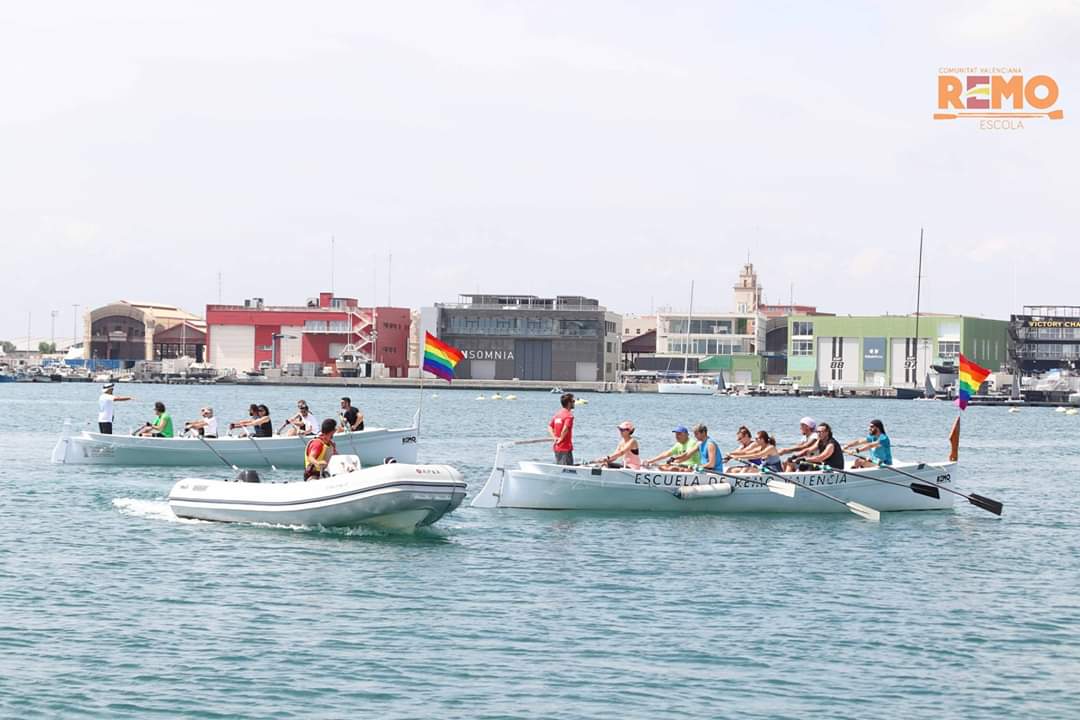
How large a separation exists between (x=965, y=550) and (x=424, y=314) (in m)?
152

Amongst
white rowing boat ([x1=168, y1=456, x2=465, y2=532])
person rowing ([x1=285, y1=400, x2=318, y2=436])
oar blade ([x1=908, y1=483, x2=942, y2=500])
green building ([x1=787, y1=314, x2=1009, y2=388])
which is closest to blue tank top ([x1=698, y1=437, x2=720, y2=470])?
oar blade ([x1=908, y1=483, x2=942, y2=500])

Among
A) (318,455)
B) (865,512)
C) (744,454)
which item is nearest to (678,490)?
(744,454)

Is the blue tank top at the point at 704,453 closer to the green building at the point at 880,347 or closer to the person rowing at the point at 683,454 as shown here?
the person rowing at the point at 683,454

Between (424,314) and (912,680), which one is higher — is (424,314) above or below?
above

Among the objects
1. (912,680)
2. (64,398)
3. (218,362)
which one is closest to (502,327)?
(218,362)

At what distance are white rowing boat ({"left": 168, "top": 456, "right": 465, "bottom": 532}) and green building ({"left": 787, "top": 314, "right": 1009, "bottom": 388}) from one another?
150m

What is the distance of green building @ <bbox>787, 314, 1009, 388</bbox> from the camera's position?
172 m

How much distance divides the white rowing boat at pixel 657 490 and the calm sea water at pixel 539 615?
1.36 ft

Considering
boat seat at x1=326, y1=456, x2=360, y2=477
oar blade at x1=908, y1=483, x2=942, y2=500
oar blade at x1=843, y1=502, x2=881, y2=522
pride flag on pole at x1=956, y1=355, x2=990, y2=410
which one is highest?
pride flag on pole at x1=956, y1=355, x2=990, y2=410

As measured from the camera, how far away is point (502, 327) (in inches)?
7072

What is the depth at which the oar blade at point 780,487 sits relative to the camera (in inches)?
1297

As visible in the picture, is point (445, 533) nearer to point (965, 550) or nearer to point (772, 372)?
point (965, 550)

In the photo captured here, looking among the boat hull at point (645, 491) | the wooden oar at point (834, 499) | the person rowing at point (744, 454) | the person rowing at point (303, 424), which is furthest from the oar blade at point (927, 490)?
the person rowing at point (303, 424)

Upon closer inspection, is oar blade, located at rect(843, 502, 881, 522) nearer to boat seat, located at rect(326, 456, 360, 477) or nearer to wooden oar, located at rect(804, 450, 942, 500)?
wooden oar, located at rect(804, 450, 942, 500)
